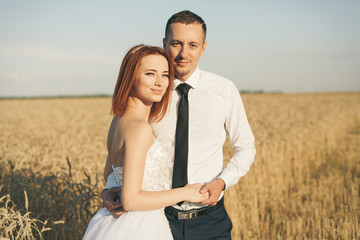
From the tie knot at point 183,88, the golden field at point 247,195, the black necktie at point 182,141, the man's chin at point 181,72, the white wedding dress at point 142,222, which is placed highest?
the man's chin at point 181,72

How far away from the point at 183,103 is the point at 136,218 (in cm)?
93

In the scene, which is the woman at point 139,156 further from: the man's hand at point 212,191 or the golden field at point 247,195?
the golden field at point 247,195

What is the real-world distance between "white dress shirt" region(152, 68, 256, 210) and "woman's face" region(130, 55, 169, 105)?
1.31 feet

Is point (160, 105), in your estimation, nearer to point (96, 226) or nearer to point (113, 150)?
point (113, 150)

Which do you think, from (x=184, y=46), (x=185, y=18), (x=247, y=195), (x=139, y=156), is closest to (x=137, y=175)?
(x=139, y=156)

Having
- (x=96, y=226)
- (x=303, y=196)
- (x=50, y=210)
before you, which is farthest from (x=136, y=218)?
(x=303, y=196)

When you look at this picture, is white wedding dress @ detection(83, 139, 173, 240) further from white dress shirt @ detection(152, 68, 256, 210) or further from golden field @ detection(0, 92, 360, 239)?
golden field @ detection(0, 92, 360, 239)

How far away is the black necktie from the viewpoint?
222 centimetres

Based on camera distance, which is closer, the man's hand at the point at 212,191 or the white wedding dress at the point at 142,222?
the white wedding dress at the point at 142,222

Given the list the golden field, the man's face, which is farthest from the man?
the golden field

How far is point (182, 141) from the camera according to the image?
2266 millimetres

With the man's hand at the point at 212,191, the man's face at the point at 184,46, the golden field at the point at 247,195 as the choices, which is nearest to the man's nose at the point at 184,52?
the man's face at the point at 184,46

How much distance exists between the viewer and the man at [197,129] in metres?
2.27

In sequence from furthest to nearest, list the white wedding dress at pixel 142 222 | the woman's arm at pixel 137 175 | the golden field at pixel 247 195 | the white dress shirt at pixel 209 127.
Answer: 1. the golden field at pixel 247 195
2. the white dress shirt at pixel 209 127
3. the white wedding dress at pixel 142 222
4. the woman's arm at pixel 137 175
